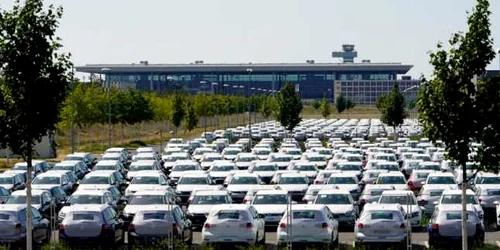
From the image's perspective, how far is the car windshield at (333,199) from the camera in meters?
31.8

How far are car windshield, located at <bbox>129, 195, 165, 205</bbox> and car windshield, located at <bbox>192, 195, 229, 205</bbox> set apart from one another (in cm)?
109

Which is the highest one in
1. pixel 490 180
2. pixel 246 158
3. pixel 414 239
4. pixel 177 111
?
pixel 177 111

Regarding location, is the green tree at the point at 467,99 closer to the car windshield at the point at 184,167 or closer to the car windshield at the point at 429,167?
the car windshield at the point at 429,167

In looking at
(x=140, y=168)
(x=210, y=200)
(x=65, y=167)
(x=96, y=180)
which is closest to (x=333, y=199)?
(x=210, y=200)

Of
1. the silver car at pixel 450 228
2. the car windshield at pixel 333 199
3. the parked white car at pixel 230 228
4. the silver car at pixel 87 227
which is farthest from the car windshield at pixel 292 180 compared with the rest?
the silver car at pixel 87 227

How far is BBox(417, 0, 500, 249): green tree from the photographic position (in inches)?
878

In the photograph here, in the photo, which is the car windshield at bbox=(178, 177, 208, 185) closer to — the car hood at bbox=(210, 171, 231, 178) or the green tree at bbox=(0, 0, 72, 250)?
the car hood at bbox=(210, 171, 231, 178)

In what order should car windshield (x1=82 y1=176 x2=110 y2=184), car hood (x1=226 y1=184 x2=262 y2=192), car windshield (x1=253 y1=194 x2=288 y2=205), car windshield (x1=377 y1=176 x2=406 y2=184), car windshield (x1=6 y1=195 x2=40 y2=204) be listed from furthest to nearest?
car windshield (x1=82 y1=176 x2=110 y2=184) < car windshield (x1=377 y1=176 x2=406 y2=184) < car hood (x1=226 y1=184 x2=262 y2=192) < car windshield (x1=253 y1=194 x2=288 y2=205) < car windshield (x1=6 y1=195 x2=40 y2=204)

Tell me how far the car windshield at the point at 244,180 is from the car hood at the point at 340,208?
853 centimetres

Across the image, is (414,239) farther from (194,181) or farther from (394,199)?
(194,181)

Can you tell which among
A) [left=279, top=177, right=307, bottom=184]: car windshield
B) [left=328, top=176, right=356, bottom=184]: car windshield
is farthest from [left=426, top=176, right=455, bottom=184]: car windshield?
[left=279, top=177, right=307, bottom=184]: car windshield

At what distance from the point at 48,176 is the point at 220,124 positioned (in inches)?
4393

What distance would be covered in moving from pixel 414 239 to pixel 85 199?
977 centimetres

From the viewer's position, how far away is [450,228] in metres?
26.4
